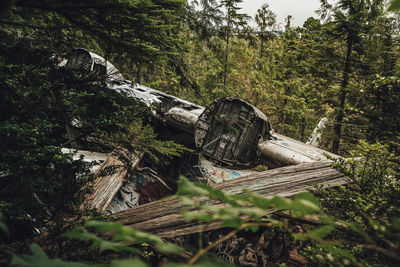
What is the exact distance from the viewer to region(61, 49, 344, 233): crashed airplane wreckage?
3583 mm

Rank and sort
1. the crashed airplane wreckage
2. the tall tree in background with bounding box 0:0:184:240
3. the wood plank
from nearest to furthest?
1. the tall tree in background with bounding box 0:0:184:240
2. the crashed airplane wreckage
3. the wood plank

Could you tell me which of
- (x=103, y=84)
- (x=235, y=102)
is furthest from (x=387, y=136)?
(x=235, y=102)

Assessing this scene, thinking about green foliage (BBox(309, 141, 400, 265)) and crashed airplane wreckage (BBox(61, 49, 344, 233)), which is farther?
crashed airplane wreckage (BBox(61, 49, 344, 233))

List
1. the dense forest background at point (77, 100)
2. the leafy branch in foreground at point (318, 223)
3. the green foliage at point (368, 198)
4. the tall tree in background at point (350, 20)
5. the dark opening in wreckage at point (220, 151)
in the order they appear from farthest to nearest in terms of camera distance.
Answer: the tall tree in background at point (350, 20), the dark opening in wreckage at point (220, 151), the dense forest background at point (77, 100), the green foliage at point (368, 198), the leafy branch in foreground at point (318, 223)

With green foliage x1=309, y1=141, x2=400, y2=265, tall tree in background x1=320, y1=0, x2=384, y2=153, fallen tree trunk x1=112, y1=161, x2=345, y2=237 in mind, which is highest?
tall tree in background x1=320, y1=0, x2=384, y2=153

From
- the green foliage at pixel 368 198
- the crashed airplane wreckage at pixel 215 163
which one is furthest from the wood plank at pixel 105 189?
the green foliage at pixel 368 198

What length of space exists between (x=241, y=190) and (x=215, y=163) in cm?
327

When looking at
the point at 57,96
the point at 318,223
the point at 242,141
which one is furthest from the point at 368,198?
the point at 242,141

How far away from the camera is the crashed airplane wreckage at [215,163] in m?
3.58

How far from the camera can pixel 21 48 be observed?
302cm

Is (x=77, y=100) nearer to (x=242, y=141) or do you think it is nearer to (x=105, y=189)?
(x=105, y=189)

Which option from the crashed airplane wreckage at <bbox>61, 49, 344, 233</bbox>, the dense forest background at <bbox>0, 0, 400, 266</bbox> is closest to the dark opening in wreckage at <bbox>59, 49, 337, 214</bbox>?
the crashed airplane wreckage at <bbox>61, 49, 344, 233</bbox>

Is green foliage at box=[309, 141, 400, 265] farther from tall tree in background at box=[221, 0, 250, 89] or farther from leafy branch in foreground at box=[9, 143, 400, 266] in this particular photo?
tall tree in background at box=[221, 0, 250, 89]

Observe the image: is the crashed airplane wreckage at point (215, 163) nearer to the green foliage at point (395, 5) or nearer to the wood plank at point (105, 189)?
the wood plank at point (105, 189)
